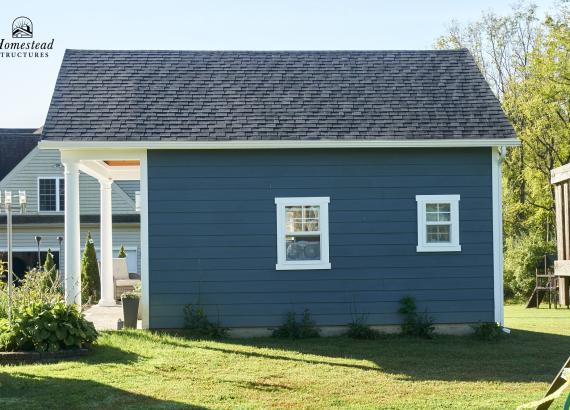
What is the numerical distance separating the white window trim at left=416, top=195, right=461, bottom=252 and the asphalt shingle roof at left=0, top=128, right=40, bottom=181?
90.5 feet

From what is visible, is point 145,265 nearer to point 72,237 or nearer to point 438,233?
point 72,237

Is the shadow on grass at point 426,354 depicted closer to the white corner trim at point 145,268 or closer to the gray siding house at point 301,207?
the white corner trim at point 145,268

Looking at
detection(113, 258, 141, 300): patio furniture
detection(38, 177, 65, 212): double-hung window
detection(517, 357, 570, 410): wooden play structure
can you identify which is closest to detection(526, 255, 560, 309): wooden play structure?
detection(113, 258, 141, 300): patio furniture

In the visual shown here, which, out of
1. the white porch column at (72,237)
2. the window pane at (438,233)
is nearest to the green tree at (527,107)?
the window pane at (438,233)

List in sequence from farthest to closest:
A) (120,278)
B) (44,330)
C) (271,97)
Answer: (120,278), (271,97), (44,330)

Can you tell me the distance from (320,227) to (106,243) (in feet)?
19.3

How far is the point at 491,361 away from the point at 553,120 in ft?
68.2

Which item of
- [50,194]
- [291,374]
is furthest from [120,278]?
[50,194]

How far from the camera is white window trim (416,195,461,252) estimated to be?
14.9 metres

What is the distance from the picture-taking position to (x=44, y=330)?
473 inches

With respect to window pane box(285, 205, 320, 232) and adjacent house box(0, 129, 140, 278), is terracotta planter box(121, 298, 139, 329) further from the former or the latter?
adjacent house box(0, 129, 140, 278)

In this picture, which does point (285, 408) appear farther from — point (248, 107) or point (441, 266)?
point (248, 107)

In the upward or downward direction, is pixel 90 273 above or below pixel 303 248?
below

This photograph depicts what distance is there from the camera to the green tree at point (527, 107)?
29672mm
